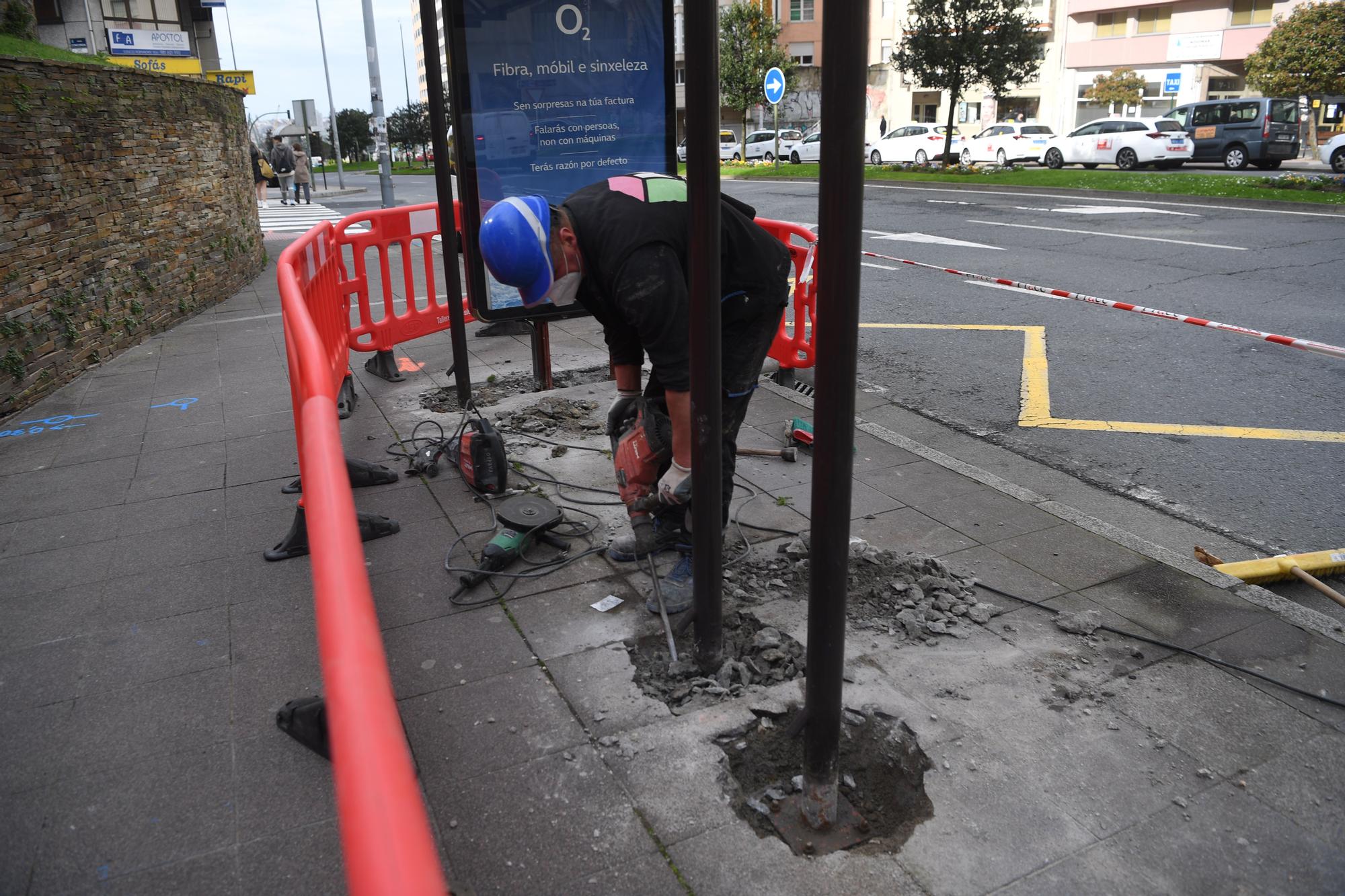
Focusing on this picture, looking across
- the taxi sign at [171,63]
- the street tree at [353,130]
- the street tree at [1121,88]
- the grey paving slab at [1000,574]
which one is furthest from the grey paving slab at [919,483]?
the street tree at [353,130]

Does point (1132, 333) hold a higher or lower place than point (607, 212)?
lower

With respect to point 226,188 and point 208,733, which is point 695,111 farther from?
point 226,188

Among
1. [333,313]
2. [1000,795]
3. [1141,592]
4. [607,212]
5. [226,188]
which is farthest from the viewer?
[226,188]

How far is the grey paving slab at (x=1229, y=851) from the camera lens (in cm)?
231

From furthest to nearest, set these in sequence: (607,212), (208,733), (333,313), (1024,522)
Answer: (333,313) → (1024,522) → (607,212) → (208,733)

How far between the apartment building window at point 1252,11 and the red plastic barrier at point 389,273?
4993 cm

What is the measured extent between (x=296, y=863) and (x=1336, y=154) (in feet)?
97.1

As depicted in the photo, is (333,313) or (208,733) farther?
(333,313)

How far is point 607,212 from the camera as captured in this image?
337cm

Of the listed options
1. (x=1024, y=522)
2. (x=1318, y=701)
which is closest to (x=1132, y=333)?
(x=1024, y=522)

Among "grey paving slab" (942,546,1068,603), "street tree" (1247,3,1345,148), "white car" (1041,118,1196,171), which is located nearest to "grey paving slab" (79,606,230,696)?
"grey paving slab" (942,546,1068,603)

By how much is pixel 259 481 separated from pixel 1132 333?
7.22 meters

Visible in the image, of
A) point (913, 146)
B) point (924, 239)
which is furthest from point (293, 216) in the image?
point (913, 146)

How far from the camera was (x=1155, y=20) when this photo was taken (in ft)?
158
